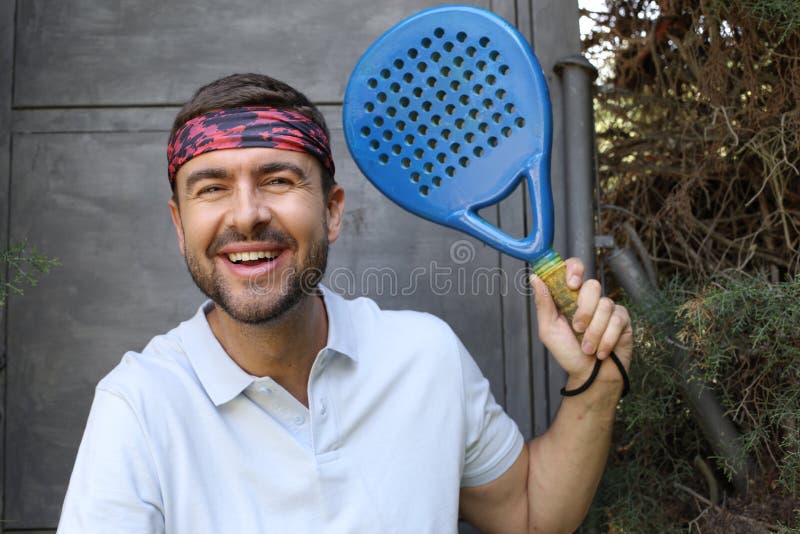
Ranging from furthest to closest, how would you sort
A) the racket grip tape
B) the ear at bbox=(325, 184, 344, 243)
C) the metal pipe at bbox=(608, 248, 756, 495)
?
the metal pipe at bbox=(608, 248, 756, 495) → the ear at bbox=(325, 184, 344, 243) → the racket grip tape

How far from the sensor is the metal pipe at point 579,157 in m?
1.87

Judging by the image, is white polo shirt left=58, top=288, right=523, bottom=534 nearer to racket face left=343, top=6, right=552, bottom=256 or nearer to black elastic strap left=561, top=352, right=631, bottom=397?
black elastic strap left=561, top=352, right=631, bottom=397

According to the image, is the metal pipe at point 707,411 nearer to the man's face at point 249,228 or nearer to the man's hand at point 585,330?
the man's hand at point 585,330

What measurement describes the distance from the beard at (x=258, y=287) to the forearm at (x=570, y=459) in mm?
574

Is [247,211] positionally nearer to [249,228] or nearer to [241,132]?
[249,228]

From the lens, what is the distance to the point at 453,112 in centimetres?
A: 136

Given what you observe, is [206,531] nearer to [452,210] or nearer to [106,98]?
[452,210]

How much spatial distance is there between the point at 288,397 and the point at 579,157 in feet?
3.18

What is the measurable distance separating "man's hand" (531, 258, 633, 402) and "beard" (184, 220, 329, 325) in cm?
44

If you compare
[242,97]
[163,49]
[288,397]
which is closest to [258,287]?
[288,397]

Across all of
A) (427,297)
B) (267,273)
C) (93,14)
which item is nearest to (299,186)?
(267,273)

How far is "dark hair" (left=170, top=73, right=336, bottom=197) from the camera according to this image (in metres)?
1.40

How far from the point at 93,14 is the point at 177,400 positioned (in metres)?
1.12

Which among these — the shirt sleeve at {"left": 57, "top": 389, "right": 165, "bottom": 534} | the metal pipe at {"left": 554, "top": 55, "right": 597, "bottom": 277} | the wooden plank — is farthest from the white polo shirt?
the wooden plank
